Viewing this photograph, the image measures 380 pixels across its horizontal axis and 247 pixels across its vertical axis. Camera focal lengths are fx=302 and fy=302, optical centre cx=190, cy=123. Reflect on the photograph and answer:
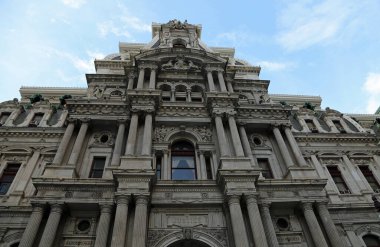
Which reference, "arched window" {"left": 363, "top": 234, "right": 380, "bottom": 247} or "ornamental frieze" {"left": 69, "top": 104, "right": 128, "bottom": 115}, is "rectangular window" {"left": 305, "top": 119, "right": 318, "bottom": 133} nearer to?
"arched window" {"left": 363, "top": 234, "right": 380, "bottom": 247}

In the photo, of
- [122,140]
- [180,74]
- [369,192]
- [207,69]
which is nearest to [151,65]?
[180,74]

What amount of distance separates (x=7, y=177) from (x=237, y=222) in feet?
48.0

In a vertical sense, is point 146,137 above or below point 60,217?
above

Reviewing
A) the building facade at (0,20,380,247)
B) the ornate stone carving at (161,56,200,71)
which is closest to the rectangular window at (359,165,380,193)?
the building facade at (0,20,380,247)

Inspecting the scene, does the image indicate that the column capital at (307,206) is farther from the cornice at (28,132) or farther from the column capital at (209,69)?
the cornice at (28,132)

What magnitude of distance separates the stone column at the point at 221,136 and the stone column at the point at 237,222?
10.3ft

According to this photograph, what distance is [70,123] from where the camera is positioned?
19500 mm

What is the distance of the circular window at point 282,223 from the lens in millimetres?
15836

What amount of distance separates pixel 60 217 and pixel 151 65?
13053 millimetres

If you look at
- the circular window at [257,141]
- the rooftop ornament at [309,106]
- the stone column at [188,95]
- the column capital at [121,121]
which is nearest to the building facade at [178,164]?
the stone column at [188,95]

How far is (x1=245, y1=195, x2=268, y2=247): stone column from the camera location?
13.5 meters

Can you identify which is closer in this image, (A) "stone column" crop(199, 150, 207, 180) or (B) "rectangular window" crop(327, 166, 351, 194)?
(A) "stone column" crop(199, 150, 207, 180)

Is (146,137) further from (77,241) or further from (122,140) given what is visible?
(77,241)

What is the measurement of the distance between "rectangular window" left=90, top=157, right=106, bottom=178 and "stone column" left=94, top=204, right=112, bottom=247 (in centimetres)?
355
